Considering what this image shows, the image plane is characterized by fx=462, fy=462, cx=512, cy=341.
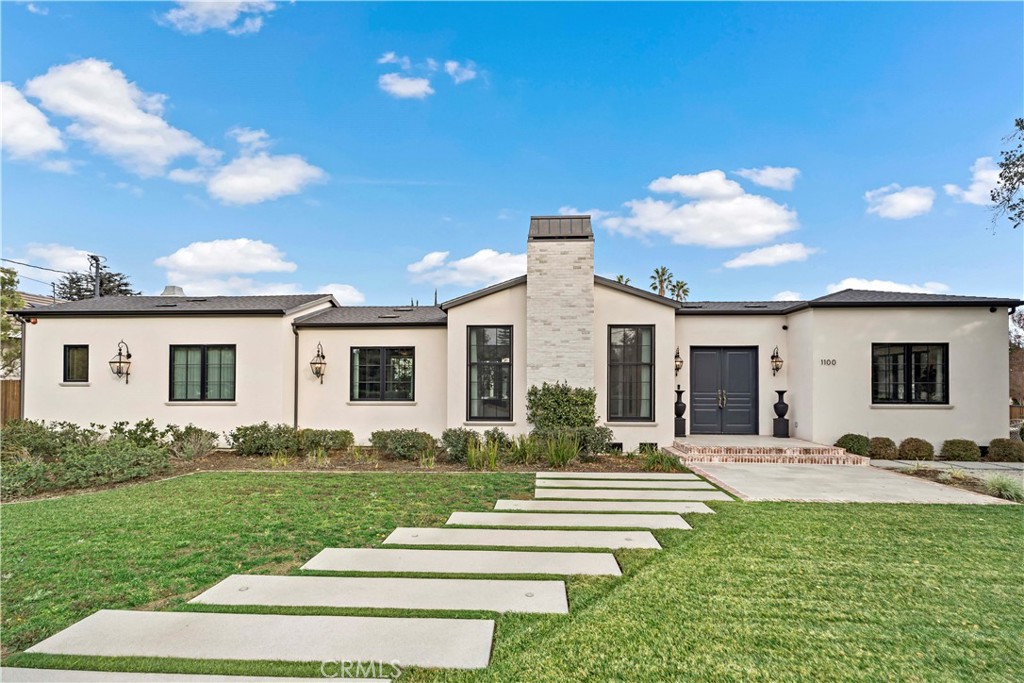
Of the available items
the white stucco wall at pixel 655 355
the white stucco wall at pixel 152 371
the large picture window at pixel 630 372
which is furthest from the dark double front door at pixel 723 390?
the white stucco wall at pixel 152 371

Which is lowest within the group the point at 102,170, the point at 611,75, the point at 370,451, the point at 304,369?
the point at 370,451

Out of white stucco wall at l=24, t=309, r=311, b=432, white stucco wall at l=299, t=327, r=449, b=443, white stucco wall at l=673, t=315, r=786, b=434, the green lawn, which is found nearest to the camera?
the green lawn

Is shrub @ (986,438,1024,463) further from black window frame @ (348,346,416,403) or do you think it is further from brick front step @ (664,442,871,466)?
black window frame @ (348,346,416,403)

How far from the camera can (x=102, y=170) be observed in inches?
506

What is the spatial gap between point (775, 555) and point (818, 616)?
3.81ft

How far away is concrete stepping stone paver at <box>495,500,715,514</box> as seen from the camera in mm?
5777

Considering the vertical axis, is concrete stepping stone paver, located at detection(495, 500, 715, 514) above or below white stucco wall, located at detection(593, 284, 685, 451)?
below

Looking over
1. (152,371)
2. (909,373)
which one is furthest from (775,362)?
(152,371)

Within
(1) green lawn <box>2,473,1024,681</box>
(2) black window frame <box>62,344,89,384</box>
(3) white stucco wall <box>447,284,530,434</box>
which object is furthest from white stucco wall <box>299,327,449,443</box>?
(2) black window frame <box>62,344,89,384</box>

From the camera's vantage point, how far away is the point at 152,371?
36.4 feet

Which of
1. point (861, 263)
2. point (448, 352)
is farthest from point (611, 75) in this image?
point (861, 263)

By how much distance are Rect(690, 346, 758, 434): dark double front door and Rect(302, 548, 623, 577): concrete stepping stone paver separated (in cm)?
857

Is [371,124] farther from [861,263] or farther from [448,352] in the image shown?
[861,263]

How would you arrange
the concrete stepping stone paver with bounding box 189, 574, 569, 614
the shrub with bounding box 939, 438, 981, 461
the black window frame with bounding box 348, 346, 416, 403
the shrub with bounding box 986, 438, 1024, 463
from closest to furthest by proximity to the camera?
the concrete stepping stone paver with bounding box 189, 574, 569, 614 → the shrub with bounding box 986, 438, 1024, 463 → the shrub with bounding box 939, 438, 981, 461 → the black window frame with bounding box 348, 346, 416, 403
